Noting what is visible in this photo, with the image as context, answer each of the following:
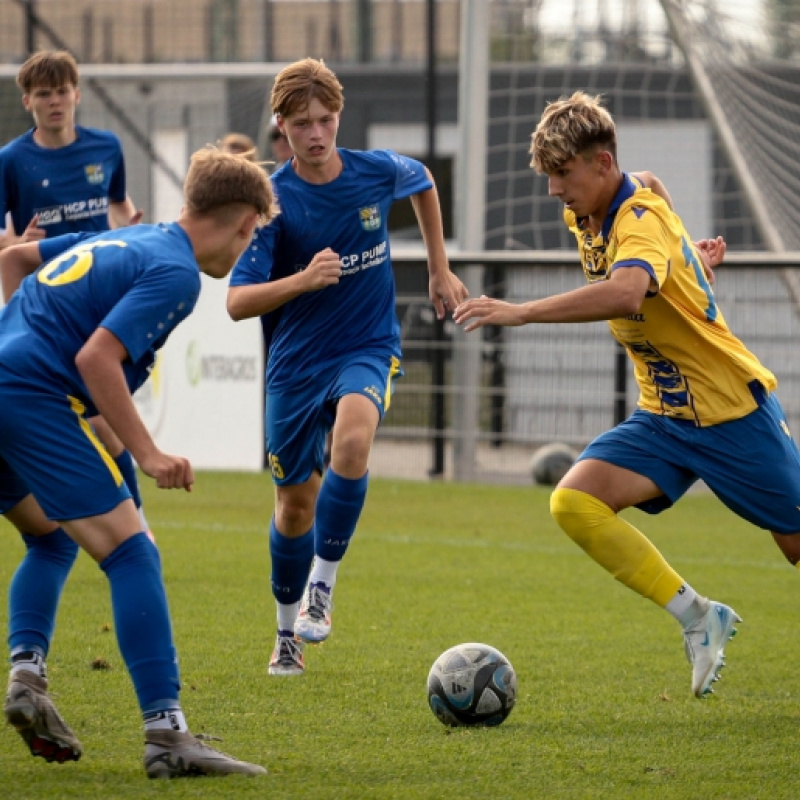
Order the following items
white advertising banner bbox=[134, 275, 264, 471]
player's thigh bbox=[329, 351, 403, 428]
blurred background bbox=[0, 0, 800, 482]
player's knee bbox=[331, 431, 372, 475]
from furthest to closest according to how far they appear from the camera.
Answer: white advertising banner bbox=[134, 275, 264, 471]
blurred background bbox=[0, 0, 800, 482]
player's thigh bbox=[329, 351, 403, 428]
player's knee bbox=[331, 431, 372, 475]

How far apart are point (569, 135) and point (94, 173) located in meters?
4.11

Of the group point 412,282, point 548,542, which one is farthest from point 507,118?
point 548,542

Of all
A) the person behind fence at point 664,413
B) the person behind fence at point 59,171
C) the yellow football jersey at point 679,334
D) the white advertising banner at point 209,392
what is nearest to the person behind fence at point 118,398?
the person behind fence at point 664,413

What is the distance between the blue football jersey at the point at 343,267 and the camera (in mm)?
5820

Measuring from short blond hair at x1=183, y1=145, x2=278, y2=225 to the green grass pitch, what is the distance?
149 centimetres

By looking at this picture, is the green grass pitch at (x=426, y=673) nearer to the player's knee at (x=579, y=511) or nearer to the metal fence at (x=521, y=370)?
the player's knee at (x=579, y=511)

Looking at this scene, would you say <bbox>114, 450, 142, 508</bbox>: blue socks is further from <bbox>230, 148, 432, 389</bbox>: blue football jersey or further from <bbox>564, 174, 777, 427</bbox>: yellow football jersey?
<bbox>564, 174, 777, 427</bbox>: yellow football jersey

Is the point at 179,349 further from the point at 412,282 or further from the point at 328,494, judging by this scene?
the point at 328,494

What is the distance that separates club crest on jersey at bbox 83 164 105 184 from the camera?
8250 mm

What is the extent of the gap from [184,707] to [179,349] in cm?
750

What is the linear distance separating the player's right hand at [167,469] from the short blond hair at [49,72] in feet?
14.8

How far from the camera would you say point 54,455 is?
3.90m

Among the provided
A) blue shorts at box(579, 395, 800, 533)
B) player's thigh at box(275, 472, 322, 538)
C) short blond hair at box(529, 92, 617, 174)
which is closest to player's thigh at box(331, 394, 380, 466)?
player's thigh at box(275, 472, 322, 538)

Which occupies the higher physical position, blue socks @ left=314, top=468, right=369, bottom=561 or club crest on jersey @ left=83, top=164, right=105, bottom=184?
club crest on jersey @ left=83, top=164, right=105, bottom=184
